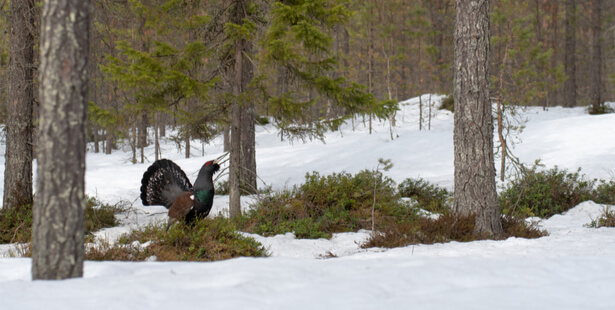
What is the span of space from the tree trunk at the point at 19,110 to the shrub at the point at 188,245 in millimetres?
3553

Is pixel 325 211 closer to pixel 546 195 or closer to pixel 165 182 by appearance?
pixel 165 182

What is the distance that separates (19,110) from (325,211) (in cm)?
572

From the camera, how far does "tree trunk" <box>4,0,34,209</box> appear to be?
7.66 meters

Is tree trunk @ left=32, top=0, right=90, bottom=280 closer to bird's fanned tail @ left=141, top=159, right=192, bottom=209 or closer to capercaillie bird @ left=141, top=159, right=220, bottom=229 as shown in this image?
capercaillie bird @ left=141, top=159, right=220, bottom=229

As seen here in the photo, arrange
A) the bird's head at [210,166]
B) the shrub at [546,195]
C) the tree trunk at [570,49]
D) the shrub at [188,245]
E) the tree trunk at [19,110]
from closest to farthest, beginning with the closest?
the shrub at [188,245]
the bird's head at [210,166]
the tree trunk at [19,110]
the shrub at [546,195]
the tree trunk at [570,49]

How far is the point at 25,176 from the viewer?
7.82m

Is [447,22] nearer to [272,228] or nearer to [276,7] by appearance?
[276,7]

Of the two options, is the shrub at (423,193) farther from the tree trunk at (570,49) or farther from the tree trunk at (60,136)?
the tree trunk at (570,49)

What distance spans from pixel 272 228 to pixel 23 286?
449cm

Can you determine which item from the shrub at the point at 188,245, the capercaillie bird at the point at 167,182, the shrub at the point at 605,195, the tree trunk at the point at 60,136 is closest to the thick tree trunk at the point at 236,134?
the capercaillie bird at the point at 167,182

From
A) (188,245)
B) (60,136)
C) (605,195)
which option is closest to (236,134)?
(188,245)

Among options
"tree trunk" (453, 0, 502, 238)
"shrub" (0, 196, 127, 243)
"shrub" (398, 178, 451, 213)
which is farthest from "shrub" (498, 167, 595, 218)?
"shrub" (0, 196, 127, 243)

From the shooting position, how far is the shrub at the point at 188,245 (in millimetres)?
4895

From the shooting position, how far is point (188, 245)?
5.29 m
